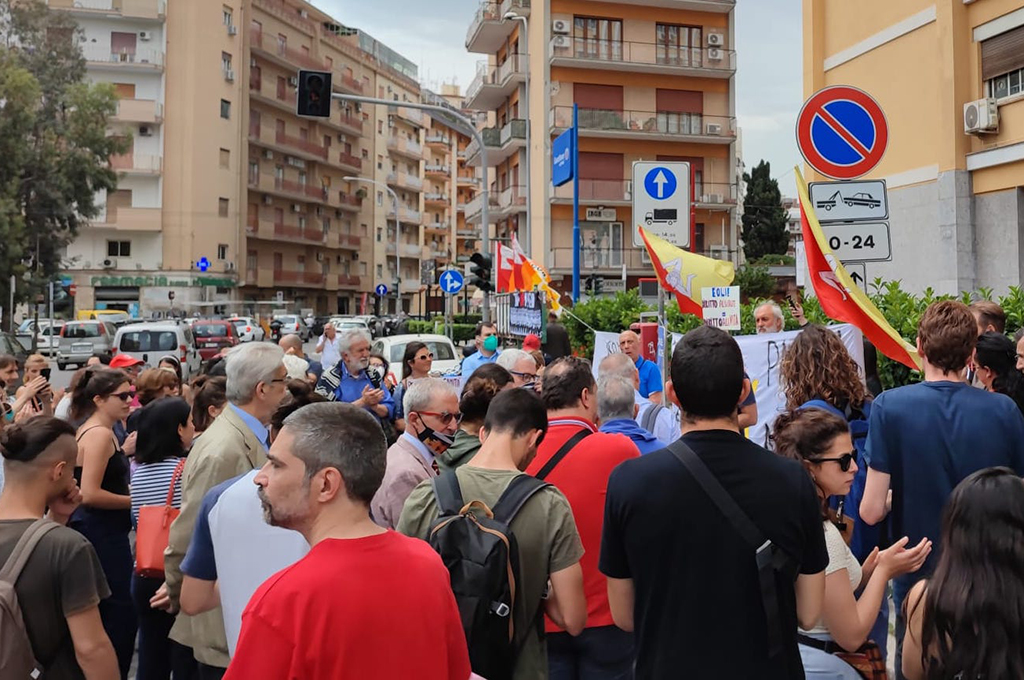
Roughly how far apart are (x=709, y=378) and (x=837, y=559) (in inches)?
29.9

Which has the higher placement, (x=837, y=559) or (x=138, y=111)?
(x=138, y=111)

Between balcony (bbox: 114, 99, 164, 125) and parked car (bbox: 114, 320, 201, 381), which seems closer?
parked car (bbox: 114, 320, 201, 381)

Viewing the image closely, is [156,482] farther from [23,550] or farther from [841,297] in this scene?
[841,297]

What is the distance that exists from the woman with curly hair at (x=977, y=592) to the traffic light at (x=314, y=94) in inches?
614

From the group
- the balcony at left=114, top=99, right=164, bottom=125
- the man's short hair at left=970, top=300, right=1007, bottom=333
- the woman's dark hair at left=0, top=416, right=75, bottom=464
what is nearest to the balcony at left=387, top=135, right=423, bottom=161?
the balcony at left=114, top=99, right=164, bottom=125

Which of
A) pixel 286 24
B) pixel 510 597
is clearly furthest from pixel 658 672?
pixel 286 24

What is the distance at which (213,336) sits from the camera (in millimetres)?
30312

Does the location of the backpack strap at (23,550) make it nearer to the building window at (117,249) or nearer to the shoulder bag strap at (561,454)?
the shoulder bag strap at (561,454)

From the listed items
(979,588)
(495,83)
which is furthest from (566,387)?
(495,83)

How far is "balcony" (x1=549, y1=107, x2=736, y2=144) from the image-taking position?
41.3 metres

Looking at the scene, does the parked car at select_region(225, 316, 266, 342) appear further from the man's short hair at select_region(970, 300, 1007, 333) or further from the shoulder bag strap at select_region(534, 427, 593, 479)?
the shoulder bag strap at select_region(534, 427, 593, 479)

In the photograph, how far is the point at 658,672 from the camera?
8.56 feet

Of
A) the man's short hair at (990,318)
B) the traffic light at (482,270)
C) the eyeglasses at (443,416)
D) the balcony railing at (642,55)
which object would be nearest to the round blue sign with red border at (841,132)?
the man's short hair at (990,318)

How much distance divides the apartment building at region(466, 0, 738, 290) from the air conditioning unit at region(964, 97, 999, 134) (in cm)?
2541
